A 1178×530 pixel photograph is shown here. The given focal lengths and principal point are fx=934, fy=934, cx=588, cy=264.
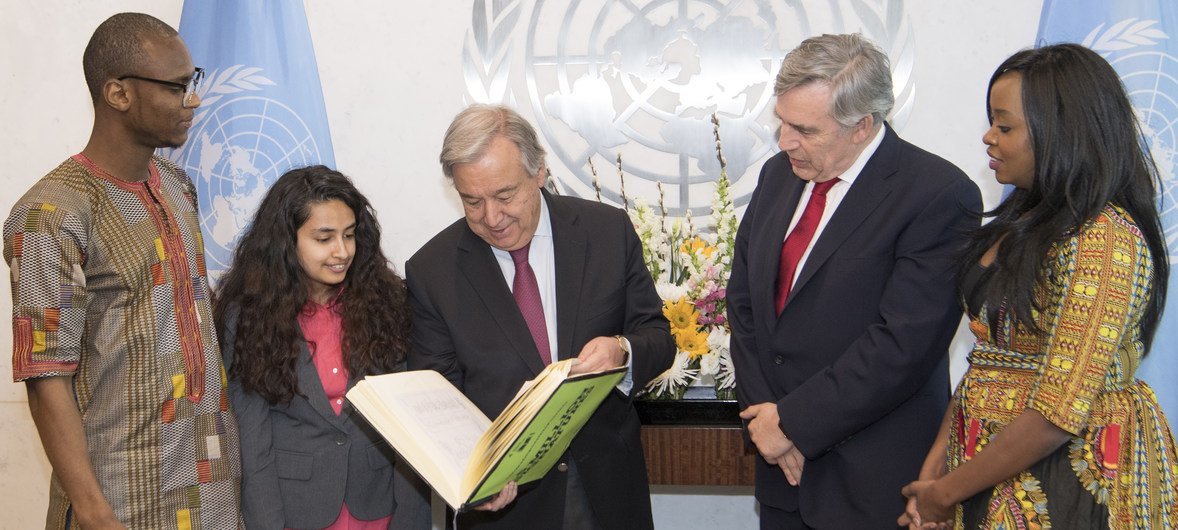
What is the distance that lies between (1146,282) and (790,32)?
2003 millimetres

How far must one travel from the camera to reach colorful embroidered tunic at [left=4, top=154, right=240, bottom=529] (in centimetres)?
201

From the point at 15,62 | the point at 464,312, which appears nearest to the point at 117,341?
the point at 464,312

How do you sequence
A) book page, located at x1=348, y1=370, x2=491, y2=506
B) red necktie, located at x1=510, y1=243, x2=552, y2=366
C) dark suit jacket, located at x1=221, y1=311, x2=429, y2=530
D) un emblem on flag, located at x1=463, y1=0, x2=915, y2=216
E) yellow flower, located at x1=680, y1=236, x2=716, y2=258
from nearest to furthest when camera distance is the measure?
book page, located at x1=348, y1=370, x2=491, y2=506
red necktie, located at x1=510, y1=243, x2=552, y2=366
dark suit jacket, located at x1=221, y1=311, x2=429, y2=530
yellow flower, located at x1=680, y1=236, x2=716, y2=258
un emblem on flag, located at x1=463, y1=0, x2=915, y2=216

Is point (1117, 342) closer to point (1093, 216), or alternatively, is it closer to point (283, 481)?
point (1093, 216)

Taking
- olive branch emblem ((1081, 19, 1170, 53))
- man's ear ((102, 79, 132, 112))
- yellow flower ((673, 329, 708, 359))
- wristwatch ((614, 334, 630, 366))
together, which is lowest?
yellow flower ((673, 329, 708, 359))

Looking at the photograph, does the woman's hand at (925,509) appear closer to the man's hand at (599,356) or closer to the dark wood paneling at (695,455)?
the man's hand at (599,356)

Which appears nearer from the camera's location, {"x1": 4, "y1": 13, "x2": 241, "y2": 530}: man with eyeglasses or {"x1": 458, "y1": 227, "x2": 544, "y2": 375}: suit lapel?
{"x1": 4, "y1": 13, "x2": 241, "y2": 530}: man with eyeglasses

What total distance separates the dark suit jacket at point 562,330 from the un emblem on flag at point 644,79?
124 centimetres

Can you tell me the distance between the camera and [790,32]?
3.48 meters

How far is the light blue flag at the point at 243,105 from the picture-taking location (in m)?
3.54

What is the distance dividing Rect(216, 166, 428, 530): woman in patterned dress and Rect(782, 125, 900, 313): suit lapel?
42.6 inches

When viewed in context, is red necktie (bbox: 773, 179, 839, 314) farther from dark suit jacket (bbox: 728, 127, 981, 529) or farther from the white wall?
the white wall

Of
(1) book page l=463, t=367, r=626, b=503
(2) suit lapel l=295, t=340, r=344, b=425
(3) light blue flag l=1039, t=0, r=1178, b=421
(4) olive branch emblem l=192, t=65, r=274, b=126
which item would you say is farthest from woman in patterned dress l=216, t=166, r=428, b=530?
(3) light blue flag l=1039, t=0, r=1178, b=421

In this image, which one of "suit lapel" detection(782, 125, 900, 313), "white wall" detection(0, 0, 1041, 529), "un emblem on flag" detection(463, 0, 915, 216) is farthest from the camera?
"white wall" detection(0, 0, 1041, 529)
